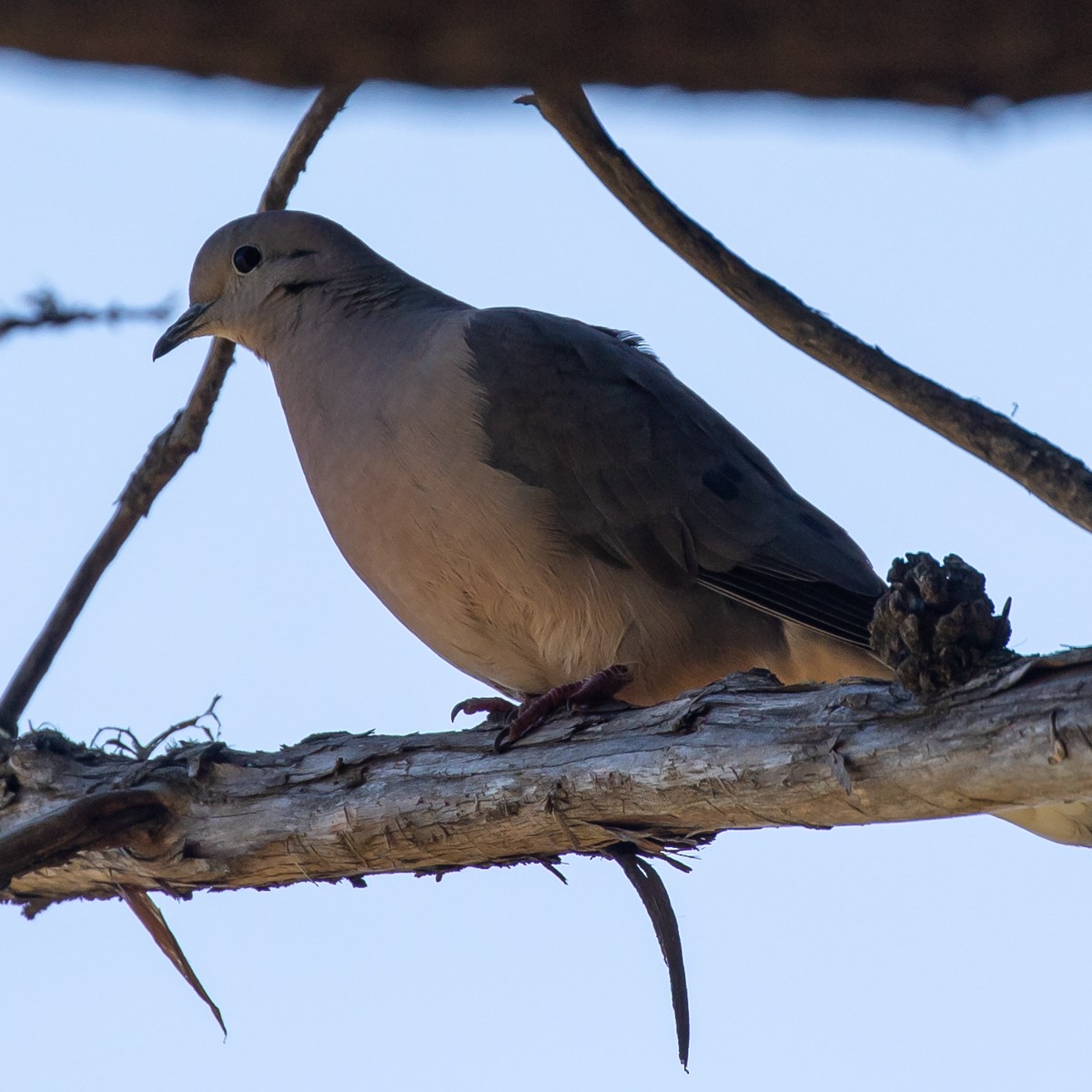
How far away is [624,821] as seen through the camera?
278 cm

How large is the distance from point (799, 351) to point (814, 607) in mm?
851

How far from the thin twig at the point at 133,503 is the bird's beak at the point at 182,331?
50cm

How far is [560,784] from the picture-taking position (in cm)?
284

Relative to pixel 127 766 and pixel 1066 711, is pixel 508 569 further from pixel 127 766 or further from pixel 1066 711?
pixel 1066 711

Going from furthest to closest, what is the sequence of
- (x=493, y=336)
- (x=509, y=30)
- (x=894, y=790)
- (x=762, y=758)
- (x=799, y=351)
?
(x=493, y=336) < (x=799, y=351) < (x=762, y=758) < (x=894, y=790) < (x=509, y=30)

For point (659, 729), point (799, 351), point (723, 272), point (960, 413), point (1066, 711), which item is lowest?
point (1066, 711)

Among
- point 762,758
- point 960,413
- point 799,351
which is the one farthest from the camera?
point 799,351

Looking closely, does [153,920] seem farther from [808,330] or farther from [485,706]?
[808,330]

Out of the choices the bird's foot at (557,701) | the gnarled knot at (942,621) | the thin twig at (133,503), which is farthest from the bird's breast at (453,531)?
the gnarled knot at (942,621)

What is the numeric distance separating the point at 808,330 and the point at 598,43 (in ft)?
7.97

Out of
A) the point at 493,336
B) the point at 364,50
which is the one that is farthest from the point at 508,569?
the point at 364,50

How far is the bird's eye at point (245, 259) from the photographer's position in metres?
4.41

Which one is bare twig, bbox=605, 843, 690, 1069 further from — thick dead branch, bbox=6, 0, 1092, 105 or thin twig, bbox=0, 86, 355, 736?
thick dead branch, bbox=6, 0, 1092, 105

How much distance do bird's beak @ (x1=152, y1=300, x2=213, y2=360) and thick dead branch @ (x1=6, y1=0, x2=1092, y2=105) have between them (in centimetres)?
408
